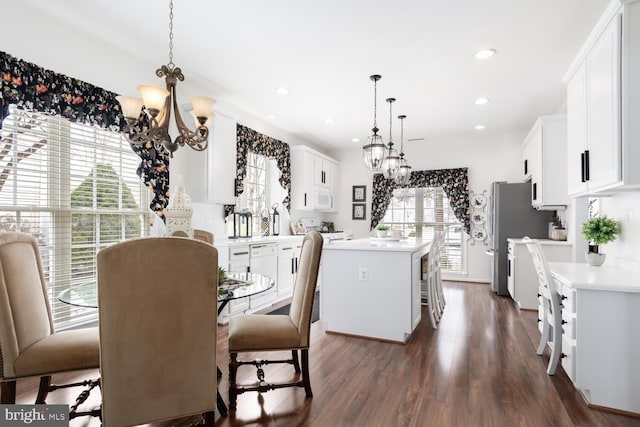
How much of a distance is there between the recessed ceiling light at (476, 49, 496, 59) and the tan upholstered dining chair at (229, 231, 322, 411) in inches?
97.4

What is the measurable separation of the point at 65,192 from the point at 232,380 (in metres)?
2.14

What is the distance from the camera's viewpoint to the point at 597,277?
7.60 feet

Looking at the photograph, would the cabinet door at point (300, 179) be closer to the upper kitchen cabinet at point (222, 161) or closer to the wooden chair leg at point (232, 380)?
the upper kitchen cabinet at point (222, 161)

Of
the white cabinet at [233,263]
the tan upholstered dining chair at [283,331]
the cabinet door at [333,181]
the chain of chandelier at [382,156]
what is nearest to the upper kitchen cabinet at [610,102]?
the chain of chandelier at [382,156]

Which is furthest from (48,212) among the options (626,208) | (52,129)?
(626,208)

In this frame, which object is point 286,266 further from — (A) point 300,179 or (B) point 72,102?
(B) point 72,102

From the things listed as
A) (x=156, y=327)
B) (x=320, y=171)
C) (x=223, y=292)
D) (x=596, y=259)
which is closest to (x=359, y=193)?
(x=320, y=171)

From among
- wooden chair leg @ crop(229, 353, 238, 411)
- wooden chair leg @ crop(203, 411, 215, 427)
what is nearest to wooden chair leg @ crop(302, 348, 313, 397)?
wooden chair leg @ crop(229, 353, 238, 411)

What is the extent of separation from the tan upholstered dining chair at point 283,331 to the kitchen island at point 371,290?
129 cm

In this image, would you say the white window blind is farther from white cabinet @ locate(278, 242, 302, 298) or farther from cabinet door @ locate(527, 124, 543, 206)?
cabinet door @ locate(527, 124, 543, 206)

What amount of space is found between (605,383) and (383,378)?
4.50 feet

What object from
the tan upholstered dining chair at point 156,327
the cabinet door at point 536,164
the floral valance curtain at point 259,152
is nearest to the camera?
the tan upholstered dining chair at point 156,327

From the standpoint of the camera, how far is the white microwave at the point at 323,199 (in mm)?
6473

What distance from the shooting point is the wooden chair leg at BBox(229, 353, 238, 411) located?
204 centimetres
